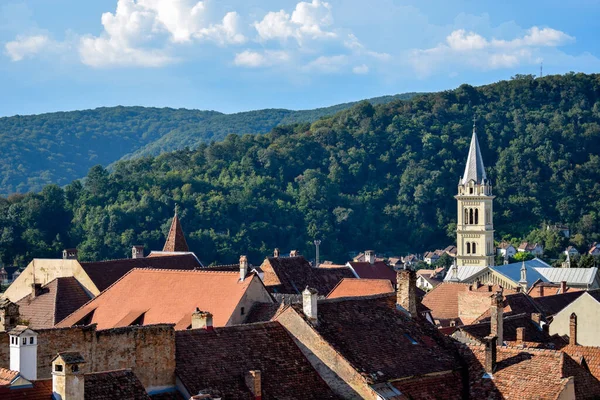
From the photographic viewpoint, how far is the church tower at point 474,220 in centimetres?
11869

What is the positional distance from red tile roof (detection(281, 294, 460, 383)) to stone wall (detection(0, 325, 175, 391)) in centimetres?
452

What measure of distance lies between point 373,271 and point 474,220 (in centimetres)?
6414

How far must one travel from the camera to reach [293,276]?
4756 centimetres

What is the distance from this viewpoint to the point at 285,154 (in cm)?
17662

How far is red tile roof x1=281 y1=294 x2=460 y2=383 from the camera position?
26.6 meters

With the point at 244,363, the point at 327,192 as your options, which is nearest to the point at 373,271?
the point at 244,363

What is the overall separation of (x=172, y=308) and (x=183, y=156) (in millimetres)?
137504

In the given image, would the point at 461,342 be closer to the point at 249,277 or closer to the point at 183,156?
the point at 249,277

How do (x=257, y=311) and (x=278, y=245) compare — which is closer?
(x=257, y=311)

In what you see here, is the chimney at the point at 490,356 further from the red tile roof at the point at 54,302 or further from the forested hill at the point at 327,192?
the forested hill at the point at 327,192

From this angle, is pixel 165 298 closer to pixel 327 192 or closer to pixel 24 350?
pixel 24 350

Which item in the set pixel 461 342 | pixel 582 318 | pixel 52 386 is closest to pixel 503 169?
pixel 582 318

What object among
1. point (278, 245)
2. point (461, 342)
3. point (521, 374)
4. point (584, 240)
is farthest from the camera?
point (584, 240)

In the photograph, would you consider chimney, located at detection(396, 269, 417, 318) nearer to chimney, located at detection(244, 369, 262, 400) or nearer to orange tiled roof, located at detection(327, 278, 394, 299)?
chimney, located at detection(244, 369, 262, 400)
